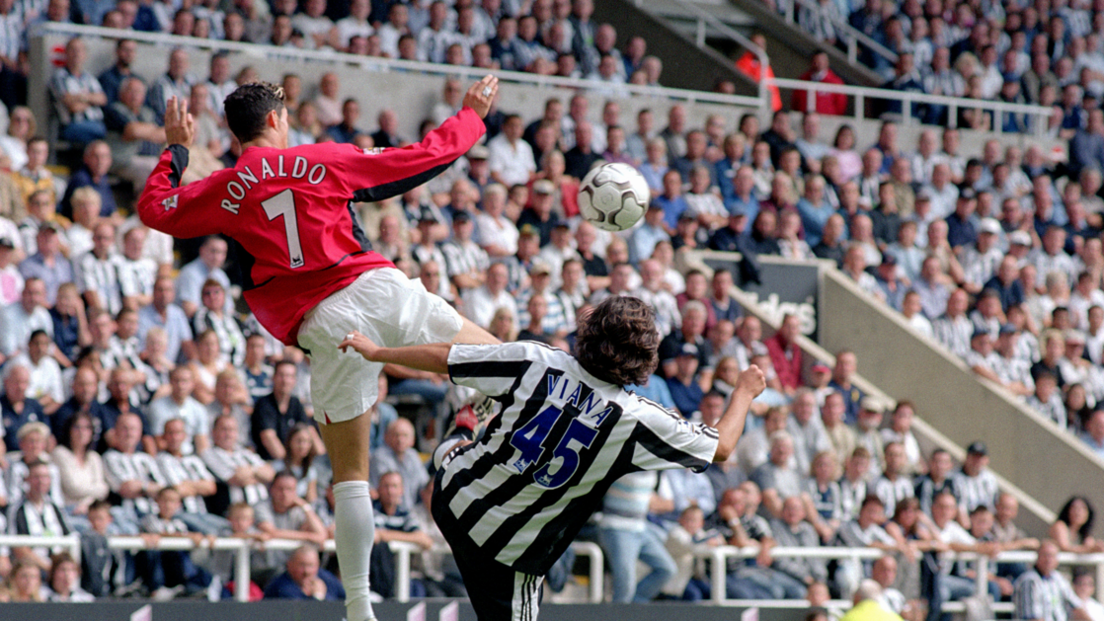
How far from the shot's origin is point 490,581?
5590 millimetres

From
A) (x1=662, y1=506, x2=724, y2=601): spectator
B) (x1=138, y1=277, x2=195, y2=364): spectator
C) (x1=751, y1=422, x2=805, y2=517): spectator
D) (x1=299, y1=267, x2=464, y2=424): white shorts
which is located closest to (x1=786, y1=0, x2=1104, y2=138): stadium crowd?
(x1=751, y1=422, x2=805, y2=517): spectator

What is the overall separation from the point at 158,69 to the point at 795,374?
672cm

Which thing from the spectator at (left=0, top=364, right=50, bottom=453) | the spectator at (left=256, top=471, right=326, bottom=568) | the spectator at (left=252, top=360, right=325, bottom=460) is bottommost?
the spectator at (left=256, top=471, right=326, bottom=568)

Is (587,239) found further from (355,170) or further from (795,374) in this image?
(355,170)

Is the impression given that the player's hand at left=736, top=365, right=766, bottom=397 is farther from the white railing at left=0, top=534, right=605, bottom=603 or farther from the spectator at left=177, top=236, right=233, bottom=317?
the spectator at left=177, top=236, right=233, bottom=317

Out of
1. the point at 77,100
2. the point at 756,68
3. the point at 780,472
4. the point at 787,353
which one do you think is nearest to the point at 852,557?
the point at 780,472

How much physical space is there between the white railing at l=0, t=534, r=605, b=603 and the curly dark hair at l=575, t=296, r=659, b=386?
4982 mm

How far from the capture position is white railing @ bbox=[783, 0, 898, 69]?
64.3ft

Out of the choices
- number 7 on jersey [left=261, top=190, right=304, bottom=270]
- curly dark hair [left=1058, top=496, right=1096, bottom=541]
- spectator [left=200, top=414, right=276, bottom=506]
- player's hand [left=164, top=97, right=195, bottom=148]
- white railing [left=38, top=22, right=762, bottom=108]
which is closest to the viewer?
number 7 on jersey [left=261, top=190, right=304, bottom=270]

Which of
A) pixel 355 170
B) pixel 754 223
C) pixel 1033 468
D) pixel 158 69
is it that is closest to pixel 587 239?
pixel 754 223

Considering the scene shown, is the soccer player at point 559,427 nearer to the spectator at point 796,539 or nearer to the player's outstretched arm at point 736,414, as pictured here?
the player's outstretched arm at point 736,414

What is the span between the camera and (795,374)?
1398 centimetres

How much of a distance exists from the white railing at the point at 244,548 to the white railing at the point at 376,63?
18.3ft

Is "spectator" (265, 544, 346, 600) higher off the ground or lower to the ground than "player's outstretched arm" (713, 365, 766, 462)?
lower
